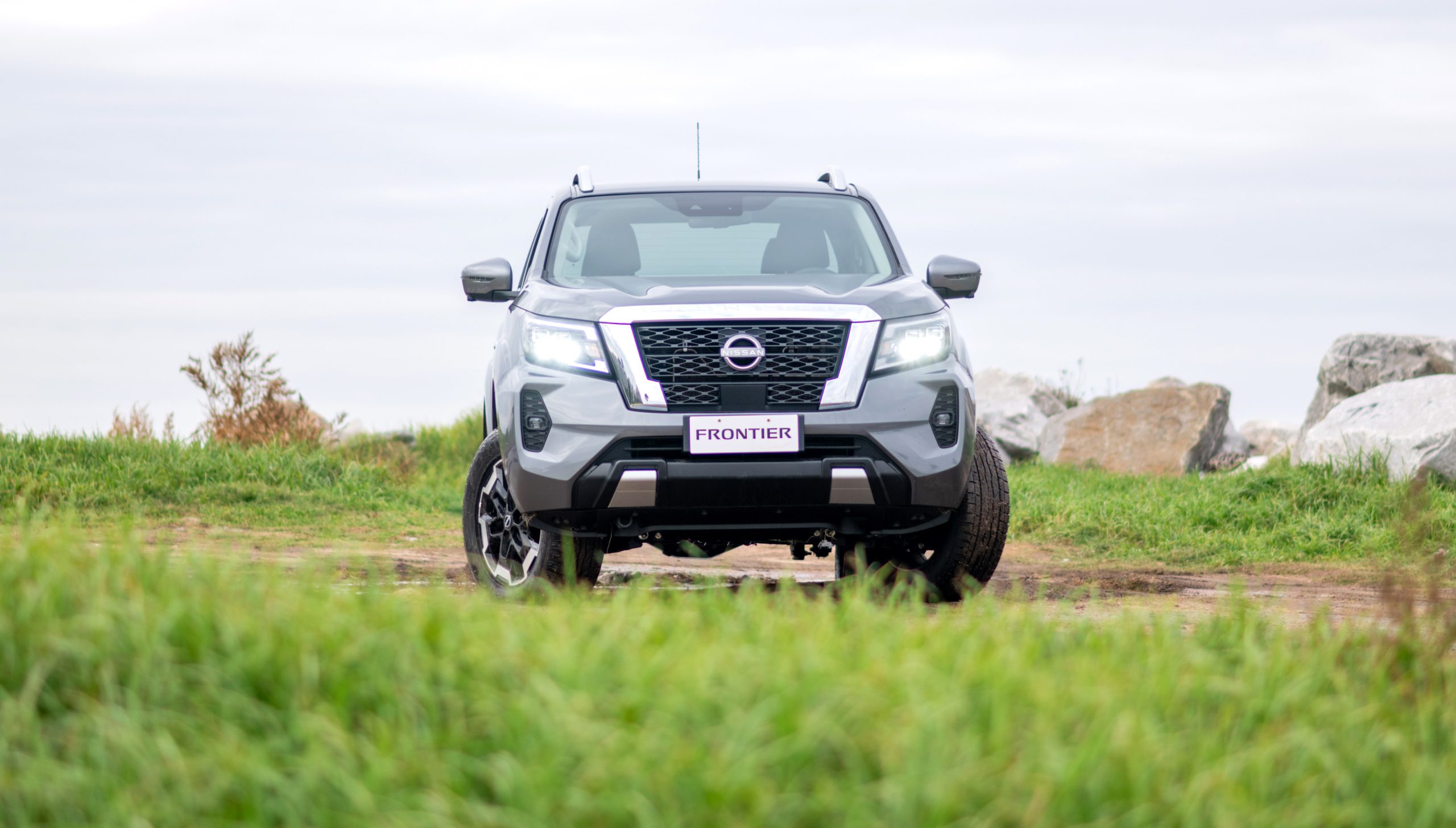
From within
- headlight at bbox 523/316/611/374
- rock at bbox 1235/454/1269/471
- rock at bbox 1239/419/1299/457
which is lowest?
rock at bbox 1239/419/1299/457

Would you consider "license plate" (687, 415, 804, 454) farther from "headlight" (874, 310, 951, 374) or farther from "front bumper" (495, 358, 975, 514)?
"headlight" (874, 310, 951, 374)

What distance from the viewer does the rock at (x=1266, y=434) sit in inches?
811

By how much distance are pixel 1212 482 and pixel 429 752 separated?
10.3m

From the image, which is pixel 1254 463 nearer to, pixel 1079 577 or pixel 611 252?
pixel 1079 577

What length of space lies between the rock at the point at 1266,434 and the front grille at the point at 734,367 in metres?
14.7

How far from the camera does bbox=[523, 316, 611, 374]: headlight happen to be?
6.16 metres

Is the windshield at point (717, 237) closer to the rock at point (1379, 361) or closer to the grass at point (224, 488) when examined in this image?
the grass at point (224, 488)

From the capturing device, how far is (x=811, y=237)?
767 centimetres

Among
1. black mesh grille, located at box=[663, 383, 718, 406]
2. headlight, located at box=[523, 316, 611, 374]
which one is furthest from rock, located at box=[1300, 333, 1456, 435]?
headlight, located at box=[523, 316, 611, 374]

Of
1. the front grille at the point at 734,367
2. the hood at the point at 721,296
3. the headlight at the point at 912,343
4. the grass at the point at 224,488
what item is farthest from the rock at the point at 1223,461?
the front grille at the point at 734,367

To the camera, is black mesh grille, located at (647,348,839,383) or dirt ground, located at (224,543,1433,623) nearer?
black mesh grille, located at (647,348,839,383)

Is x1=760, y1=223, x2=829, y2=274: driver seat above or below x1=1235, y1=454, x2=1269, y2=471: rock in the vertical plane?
above

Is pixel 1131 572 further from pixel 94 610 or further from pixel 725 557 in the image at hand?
pixel 94 610

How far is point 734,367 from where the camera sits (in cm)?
610
